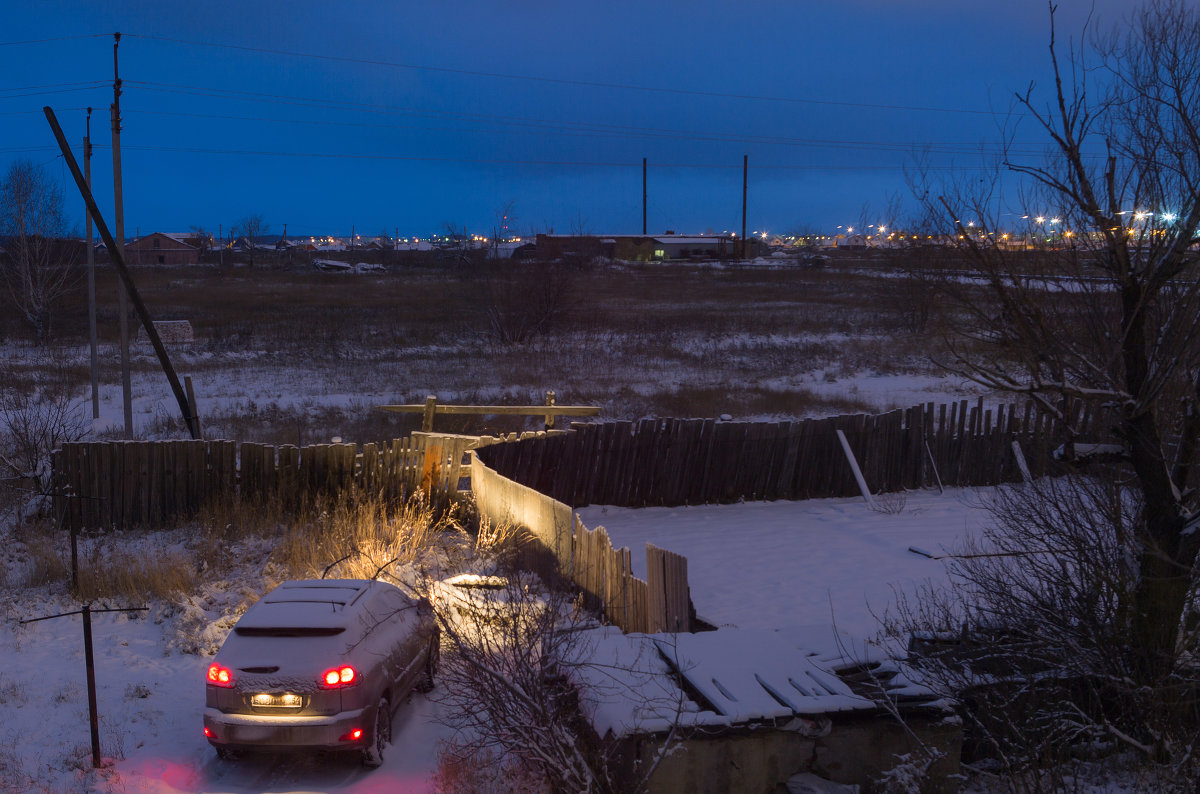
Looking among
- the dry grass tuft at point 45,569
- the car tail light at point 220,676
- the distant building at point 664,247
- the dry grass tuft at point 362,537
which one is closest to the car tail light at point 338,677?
the car tail light at point 220,676

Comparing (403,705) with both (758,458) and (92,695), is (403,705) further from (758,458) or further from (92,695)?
(758,458)

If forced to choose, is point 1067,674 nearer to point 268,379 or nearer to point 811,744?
point 811,744

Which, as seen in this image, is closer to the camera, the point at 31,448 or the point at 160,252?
the point at 31,448

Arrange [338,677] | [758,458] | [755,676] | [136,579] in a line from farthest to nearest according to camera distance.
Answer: [758,458]
[136,579]
[338,677]
[755,676]

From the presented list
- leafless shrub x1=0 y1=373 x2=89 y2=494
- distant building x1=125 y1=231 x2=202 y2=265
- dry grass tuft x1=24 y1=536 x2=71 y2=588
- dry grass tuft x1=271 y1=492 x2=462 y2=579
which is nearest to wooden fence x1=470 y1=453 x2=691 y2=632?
dry grass tuft x1=271 y1=492 x2=462 y2=579

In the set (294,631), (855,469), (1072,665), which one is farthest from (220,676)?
(855,469)

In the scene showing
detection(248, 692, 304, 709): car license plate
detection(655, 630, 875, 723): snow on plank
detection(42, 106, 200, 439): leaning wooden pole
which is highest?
detection(42, 106, 200, 439): leaning wooden pole

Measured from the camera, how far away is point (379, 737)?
5.81 metres

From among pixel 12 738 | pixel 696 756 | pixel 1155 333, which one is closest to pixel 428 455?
pixel 12 738

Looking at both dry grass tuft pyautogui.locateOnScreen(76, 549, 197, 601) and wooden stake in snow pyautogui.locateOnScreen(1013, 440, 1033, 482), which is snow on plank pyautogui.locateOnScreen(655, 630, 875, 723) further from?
dry grass tuft pyautogui.locateOnScreen(76, 549, 197, 601)

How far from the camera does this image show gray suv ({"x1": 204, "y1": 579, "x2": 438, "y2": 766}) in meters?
5.37

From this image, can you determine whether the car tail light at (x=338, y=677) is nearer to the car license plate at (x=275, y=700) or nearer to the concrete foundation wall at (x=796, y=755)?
the car license plate at (x=275, y=700)

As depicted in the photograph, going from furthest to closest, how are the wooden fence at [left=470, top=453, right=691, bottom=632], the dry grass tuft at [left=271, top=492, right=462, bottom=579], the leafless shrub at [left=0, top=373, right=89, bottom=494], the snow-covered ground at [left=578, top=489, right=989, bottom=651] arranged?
1. the leafless shrub at [left=0, top=373, right=89, bottom=494]
2. the dry grass tuft at [left=271, top=492, right=462, bottom=579]
3. the snow-covered ground at [left=578, top=489, right=989, bottom=651]
4. the wooden fence at [left=470, top=453, right=691, bottom=632]

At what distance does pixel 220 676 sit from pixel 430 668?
6.12 ft
